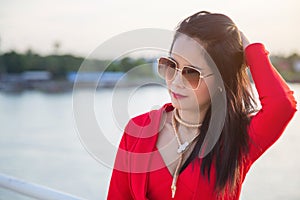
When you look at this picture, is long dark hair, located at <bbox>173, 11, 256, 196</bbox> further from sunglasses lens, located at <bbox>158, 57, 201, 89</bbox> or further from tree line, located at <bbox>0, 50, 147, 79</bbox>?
tree line, located at <bbox>0, 50, 147, 79</bbox>

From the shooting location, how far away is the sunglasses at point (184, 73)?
79 centimetres

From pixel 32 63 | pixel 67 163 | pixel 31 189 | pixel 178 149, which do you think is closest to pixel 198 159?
pixel 178 149

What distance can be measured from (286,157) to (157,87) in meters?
17.5

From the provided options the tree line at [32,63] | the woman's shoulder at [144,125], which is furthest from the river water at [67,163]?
the woman's shoulder at [144,125]

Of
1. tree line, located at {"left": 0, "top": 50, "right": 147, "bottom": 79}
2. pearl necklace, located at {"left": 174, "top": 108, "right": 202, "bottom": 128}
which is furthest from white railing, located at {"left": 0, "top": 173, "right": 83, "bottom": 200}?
tree line, located at {"left": 0, "top": 50, "right": 147, "bottom": 79}

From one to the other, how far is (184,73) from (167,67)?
1.4 inches

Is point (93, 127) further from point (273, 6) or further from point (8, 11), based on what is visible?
point (8, 11)

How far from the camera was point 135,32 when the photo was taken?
2.56ft

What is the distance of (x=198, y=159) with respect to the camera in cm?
83

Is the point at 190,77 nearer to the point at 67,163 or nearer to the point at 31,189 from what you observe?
the point at 31,189

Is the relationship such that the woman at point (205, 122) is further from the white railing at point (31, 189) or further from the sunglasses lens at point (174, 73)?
the white railing at point (31, 189)

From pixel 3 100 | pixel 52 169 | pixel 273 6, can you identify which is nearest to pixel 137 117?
pixel 273 6

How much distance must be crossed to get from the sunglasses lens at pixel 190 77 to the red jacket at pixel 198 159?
11 cm

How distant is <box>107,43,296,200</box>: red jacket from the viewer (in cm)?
81
